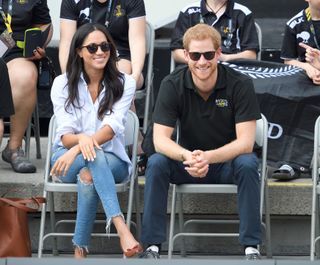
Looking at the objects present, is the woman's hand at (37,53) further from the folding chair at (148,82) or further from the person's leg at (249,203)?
the person's leg at (249,203)

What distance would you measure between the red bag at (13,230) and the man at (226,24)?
179cm

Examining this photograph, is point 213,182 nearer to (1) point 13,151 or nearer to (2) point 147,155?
(2) point 147,155

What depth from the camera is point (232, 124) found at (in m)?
7.36

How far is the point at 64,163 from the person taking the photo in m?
7.18

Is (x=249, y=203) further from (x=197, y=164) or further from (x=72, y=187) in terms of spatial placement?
(x=72, y=187)

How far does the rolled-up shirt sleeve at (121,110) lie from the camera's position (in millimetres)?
7324

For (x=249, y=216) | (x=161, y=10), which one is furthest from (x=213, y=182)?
(x=161, y=10)

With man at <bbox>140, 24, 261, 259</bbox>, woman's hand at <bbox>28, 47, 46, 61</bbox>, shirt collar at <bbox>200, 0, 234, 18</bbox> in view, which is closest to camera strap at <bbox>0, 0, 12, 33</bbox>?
woman's hand at <bbox>28, 47, 46, 61</bbox>

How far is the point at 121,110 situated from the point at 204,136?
0.55m

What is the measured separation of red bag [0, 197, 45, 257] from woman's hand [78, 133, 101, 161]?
1.45 ft

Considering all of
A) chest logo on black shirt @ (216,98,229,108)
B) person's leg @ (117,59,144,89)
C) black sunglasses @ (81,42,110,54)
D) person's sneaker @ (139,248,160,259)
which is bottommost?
person's sneaker @ (139,248,160,259)

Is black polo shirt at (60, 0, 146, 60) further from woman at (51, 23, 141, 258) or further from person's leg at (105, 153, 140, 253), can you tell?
person's leg at (105, 153, 140, 253)

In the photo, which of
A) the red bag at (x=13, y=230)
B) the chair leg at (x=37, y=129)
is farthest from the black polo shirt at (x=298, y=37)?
the red bag at (x=13, y=230)

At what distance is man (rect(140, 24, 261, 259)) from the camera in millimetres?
7031
